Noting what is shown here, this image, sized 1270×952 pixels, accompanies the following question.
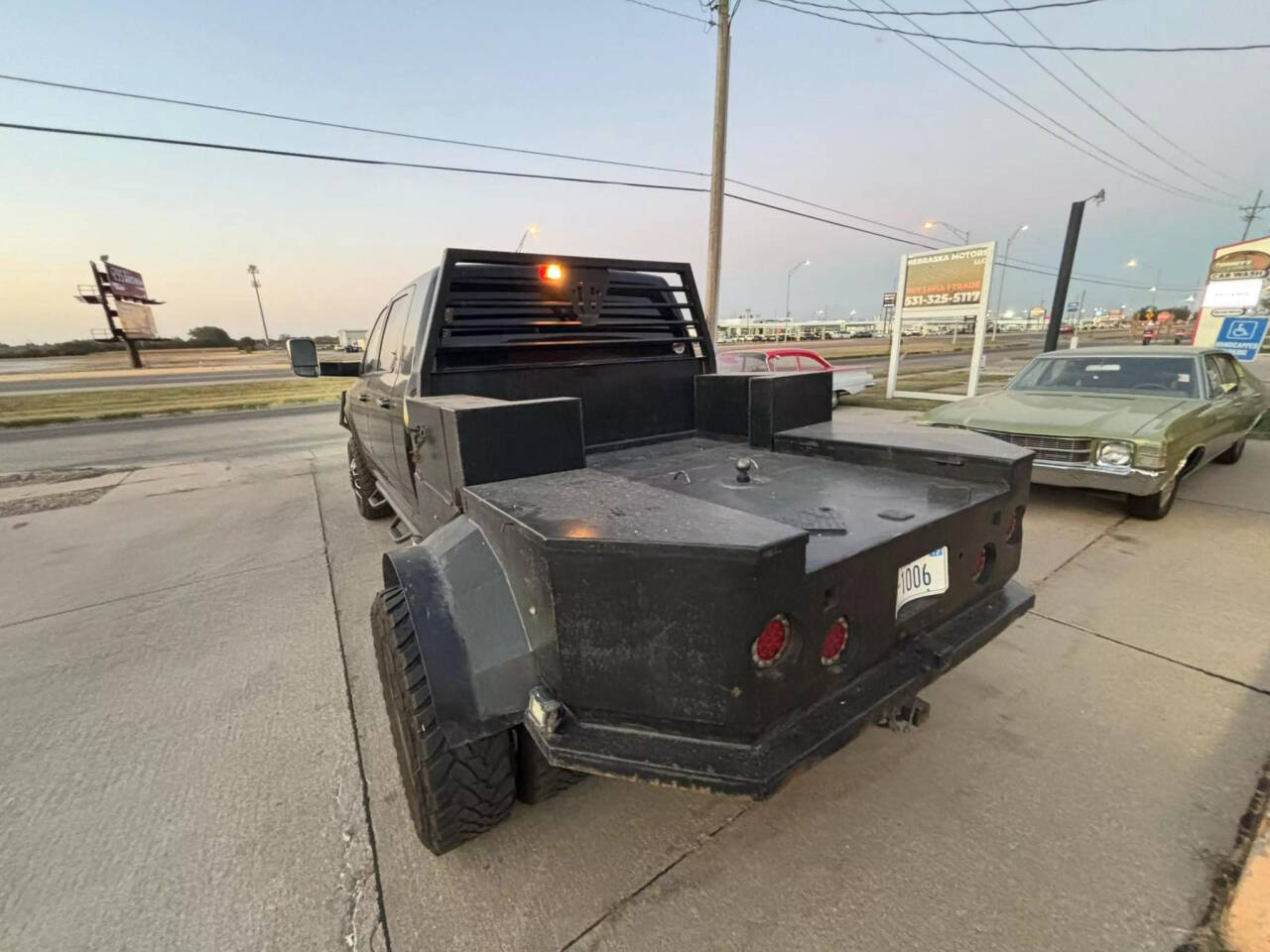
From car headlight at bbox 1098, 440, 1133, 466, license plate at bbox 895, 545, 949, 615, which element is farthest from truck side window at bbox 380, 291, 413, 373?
car headlight at bbox 1098, 440, 1133, 466

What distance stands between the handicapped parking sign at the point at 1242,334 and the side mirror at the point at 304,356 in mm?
18244

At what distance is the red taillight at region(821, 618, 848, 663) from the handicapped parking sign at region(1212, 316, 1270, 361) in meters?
17.4

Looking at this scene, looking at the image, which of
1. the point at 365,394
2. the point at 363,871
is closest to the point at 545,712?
the point at 363,871

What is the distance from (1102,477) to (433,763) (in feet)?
17.4

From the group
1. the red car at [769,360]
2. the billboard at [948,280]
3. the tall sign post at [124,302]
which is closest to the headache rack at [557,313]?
the red car at [769,360]

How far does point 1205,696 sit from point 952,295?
11.3 meters

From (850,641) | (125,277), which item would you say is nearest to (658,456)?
(850,641)

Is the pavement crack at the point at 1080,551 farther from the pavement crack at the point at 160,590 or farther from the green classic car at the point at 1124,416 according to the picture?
the pavement crack at the point at 160,590

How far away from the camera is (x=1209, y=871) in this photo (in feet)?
5.32

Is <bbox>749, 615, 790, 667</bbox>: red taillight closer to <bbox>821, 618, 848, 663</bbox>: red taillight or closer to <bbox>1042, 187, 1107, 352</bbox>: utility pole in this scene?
<bbox>821, 618, 848, 663</bbox>: red taillight

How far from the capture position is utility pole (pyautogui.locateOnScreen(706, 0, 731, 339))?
10.9 m

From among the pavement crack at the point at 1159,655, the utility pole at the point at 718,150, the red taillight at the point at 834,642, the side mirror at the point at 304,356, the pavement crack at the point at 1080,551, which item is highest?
the utility pole at the point at 718,150

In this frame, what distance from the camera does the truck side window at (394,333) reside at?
133 inches

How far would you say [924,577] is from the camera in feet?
5.73
